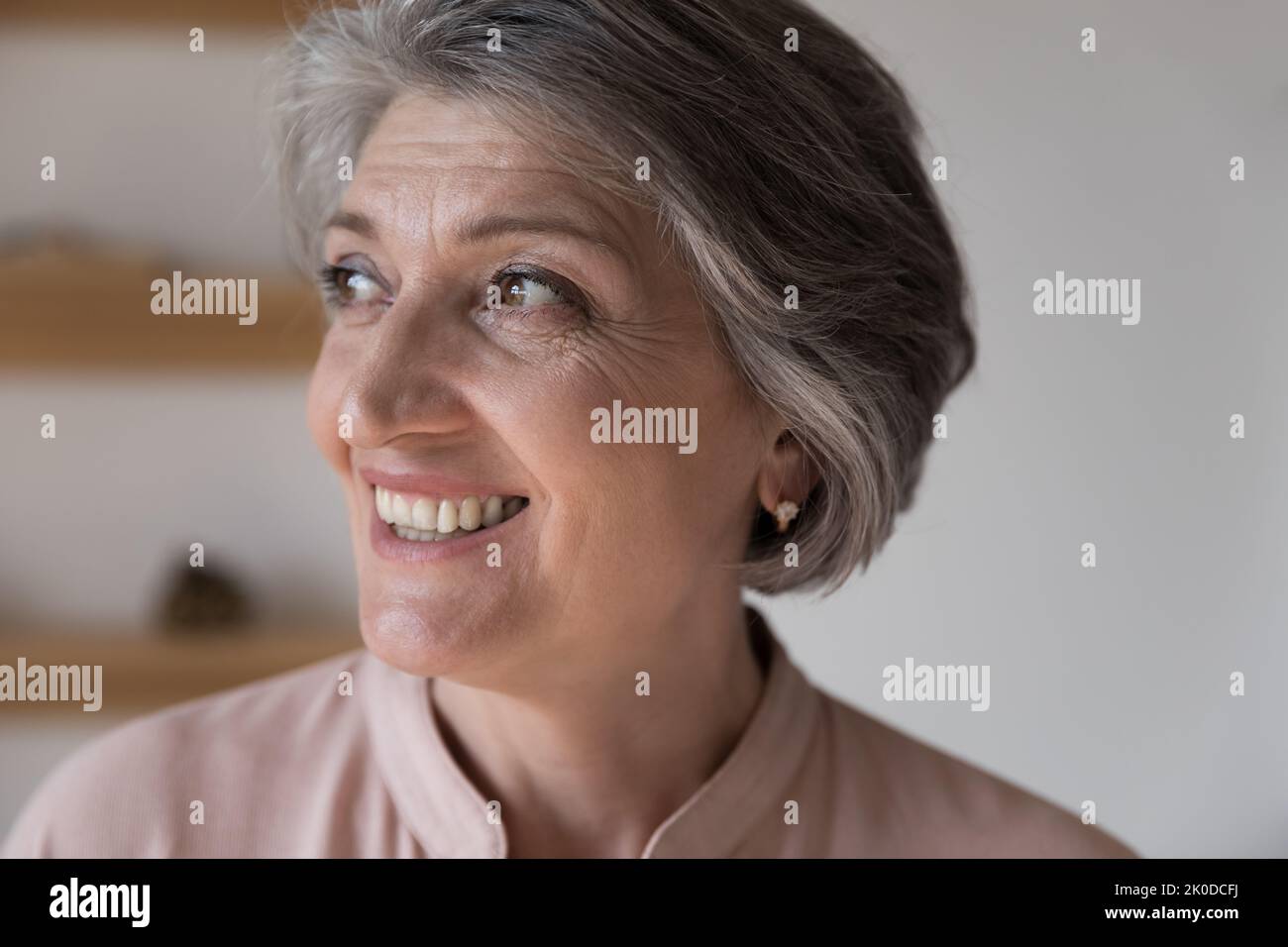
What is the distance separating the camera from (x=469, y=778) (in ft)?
3.63

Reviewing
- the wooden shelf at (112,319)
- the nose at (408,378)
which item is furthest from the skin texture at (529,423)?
the wooden shelf at (112,319)

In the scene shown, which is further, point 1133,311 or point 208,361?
point 208,361

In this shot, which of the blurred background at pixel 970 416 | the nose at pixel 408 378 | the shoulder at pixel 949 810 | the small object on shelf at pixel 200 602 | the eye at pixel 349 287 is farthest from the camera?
the small object on shelf at pixel 200 602

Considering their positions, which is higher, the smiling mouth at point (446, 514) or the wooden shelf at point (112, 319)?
the wooden shelf at point (112, 319)

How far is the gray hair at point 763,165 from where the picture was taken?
3.04 ft

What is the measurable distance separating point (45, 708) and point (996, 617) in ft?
5.57

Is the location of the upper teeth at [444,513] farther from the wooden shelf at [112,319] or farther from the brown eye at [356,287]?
the wooden shelf at [112,319]

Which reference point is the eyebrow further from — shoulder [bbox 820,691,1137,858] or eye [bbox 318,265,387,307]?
shoulder [bbox 820,691,1137,858]

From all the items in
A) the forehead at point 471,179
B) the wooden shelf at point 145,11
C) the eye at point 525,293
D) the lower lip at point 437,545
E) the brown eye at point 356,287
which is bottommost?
the lower lip at point 437,545

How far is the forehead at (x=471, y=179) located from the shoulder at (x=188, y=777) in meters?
0.53

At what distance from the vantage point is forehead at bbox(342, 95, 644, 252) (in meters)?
0.92
